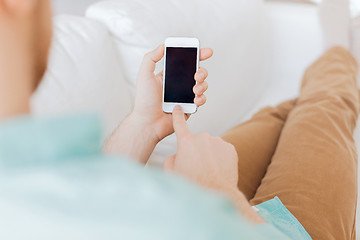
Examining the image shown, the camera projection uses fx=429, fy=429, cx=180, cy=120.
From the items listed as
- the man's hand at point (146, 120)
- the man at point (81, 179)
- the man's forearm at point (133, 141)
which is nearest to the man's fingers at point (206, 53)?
the man's hand at point (146, 120)

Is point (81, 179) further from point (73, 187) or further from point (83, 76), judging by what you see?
point (83, 76)

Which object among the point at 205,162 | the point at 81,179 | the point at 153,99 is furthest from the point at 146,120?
the point at 81,179

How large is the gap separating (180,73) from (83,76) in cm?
23

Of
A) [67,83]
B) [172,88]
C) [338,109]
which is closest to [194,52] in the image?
[172,88]

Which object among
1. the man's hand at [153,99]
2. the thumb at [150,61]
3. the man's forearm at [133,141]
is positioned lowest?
the man's forearm at [133,141]

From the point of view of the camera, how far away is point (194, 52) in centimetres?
89

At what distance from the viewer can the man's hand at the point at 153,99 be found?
2.73ft

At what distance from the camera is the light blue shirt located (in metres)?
0.31

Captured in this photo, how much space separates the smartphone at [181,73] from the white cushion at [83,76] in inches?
7.1

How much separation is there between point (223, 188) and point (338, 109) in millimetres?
772

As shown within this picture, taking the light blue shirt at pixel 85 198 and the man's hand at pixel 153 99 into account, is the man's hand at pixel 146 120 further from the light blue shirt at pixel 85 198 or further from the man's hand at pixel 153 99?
the light blue shirt at pixel 85 198

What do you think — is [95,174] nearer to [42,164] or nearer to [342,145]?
[42,164]

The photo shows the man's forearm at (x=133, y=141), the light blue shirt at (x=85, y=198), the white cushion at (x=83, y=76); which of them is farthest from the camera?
the white cushion at (x=83, y=76)

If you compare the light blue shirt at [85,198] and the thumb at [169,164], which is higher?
the light blue shirt at [85,198]
